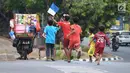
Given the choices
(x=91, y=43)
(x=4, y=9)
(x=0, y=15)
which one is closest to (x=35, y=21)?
(x=91, y=43)

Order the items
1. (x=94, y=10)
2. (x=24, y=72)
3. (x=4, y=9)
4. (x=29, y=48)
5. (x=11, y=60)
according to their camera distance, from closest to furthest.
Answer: (x=24, y=72), (x=11, y=60), (x=29, y=48), (x=94, y=10), (x=4, y=9)

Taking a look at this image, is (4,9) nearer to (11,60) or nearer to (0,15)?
(0,15)

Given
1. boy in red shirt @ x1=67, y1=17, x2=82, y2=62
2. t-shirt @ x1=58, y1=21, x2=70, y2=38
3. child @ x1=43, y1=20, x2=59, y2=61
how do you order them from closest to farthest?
boy in red shirt @ x1=67, y1=17, x2=82, y2=62 < t-shirt @ x1=58, y1=21, x2=70, y2=38 < child @ x1=43, y1=20, x2=59, y2=61

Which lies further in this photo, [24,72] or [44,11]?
[44,11]

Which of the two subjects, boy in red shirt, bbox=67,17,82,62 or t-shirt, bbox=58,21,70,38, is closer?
boy in red shirt, bbox=67,17,82,62

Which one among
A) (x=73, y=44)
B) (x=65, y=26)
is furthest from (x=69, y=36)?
(x=65, y=26)

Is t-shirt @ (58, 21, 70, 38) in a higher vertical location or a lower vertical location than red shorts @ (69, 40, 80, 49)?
higher

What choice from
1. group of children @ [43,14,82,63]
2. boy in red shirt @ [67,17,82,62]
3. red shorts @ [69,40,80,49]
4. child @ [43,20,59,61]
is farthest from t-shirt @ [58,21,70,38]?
child @ [43,20,59,61]

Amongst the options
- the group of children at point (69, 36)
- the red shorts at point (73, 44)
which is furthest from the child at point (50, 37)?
the red shorts at point (73, 44)

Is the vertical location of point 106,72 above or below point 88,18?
below

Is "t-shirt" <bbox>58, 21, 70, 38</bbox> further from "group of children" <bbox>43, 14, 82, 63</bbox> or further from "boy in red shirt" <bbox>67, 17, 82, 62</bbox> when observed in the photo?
"boy in red shirt" <bbox>67, 17, 82, 62</bbox>

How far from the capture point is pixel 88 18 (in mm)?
32344

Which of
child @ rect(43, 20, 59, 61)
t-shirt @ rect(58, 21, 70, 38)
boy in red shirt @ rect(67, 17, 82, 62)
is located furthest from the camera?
child @ rect(43, 20, 59, 61)

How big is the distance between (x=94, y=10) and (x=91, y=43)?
12289mm
